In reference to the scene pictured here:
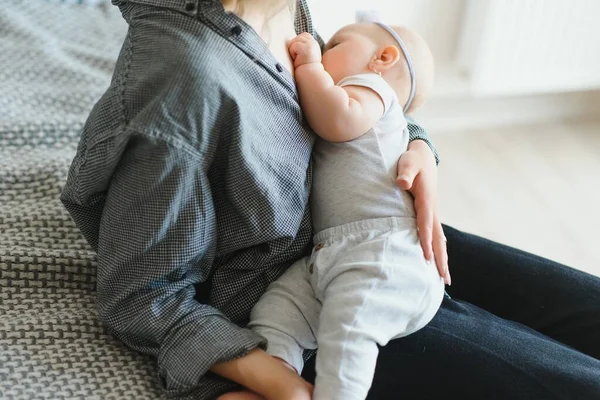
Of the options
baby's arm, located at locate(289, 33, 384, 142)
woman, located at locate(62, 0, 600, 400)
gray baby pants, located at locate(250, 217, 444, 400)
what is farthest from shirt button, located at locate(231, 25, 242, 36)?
gray baby pants, located at locate(250, 217, 444, 400)

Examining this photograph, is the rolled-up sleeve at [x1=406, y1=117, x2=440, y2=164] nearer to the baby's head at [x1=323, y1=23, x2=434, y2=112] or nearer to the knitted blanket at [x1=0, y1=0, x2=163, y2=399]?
the baby's head at [x1=323, y1=23, x2=434, y2=112]

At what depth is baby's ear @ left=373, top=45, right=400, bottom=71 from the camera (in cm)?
97

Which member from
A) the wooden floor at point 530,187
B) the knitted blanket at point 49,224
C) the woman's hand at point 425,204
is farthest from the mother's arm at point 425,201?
the wooden floor at point 530,187

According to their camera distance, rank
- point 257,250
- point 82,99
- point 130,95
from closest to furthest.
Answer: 1. point 130,95
2. point 257,250
3. point 82,99

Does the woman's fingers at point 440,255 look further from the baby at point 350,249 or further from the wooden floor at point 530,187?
the wooden floor at point 530,187

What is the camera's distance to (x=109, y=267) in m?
0.75

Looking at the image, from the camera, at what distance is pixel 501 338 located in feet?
2.92

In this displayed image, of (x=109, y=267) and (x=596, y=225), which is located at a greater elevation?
(x=109, y=267)

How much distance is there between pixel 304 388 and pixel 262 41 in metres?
0.38

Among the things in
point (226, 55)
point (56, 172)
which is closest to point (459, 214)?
point (56, 172)

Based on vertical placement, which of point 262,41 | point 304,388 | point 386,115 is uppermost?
point 262,41

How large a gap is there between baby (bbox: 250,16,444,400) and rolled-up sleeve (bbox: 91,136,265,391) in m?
0.07

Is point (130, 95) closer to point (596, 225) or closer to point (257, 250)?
point (257, 250)

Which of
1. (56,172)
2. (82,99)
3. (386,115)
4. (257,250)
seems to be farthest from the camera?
(82,99)
